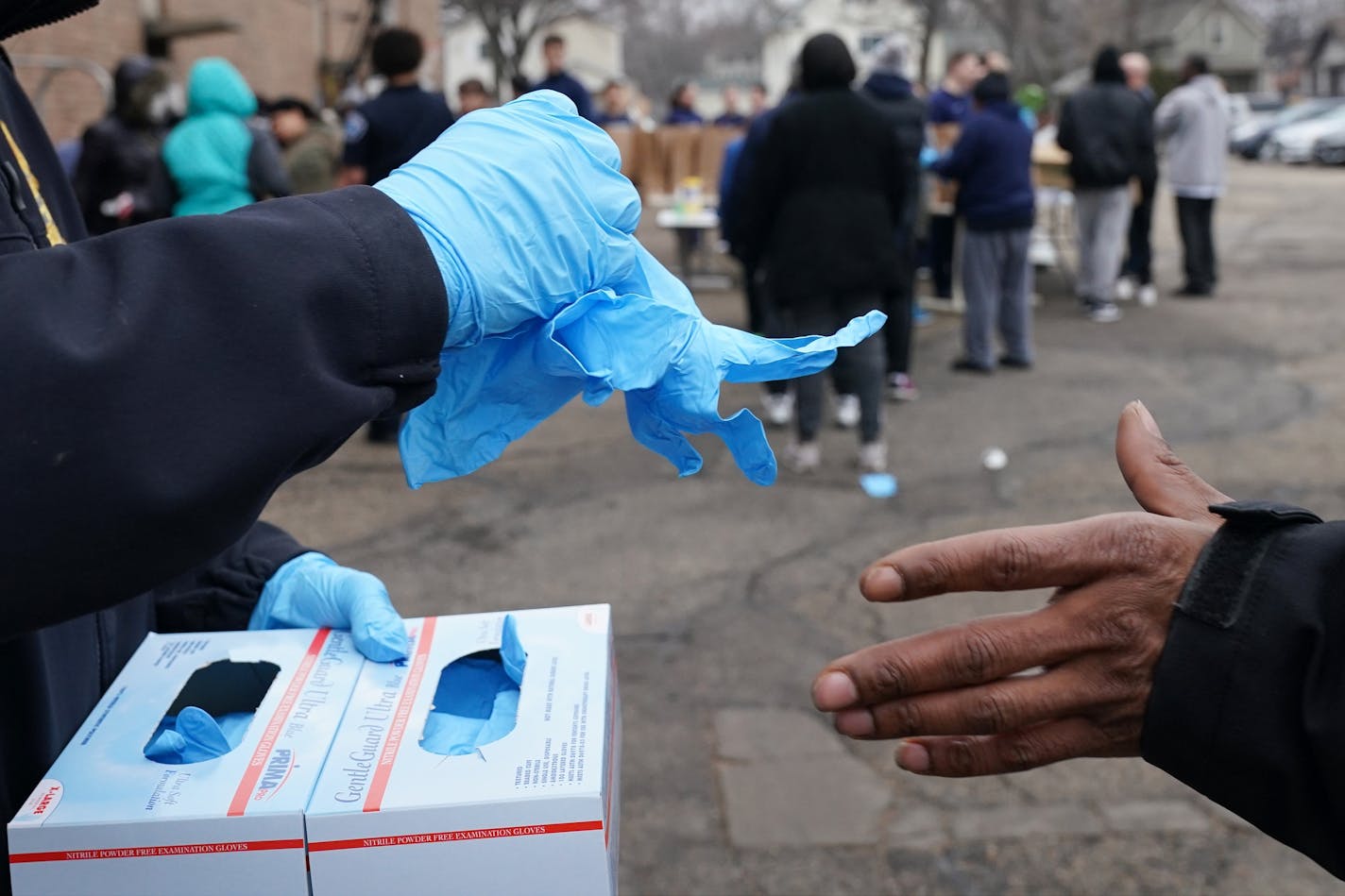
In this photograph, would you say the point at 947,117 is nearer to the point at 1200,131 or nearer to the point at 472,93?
the point at 1200,131

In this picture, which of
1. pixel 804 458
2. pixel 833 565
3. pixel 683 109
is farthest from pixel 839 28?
pixel 833 565

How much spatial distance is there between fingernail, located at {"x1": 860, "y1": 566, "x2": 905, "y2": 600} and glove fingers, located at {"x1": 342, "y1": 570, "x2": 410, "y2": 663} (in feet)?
1.78

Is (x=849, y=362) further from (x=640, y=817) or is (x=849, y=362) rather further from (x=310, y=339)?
(x=310, y=339)

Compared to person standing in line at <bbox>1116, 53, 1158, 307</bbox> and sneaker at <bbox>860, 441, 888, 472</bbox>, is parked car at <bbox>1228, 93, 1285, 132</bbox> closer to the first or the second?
person standing in line at <bbox>1116, 53, 1158, 307</bbox>

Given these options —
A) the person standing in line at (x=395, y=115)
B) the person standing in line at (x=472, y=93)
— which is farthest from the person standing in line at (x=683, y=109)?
the person standing in line at (x=395, y=115)

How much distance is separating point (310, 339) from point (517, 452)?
5667mm

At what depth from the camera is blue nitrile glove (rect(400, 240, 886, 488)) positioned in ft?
4.21

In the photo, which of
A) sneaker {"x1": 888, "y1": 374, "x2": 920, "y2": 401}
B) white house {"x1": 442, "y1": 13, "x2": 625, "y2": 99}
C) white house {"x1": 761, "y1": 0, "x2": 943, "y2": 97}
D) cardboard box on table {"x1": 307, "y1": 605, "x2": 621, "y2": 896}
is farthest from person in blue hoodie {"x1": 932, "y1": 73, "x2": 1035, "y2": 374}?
white house {"x1": 442, "y1": 13, "x2": 625, "y2": 99}

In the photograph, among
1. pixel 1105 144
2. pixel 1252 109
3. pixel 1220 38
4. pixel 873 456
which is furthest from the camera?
pixel 1220 38

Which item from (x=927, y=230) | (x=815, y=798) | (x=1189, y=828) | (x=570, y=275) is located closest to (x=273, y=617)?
(x=570, y=275)

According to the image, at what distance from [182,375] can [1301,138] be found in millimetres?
34748

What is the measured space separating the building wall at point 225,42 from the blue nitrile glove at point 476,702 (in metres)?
7.29

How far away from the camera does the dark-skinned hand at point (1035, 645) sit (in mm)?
1213

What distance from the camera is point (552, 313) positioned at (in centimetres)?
125
